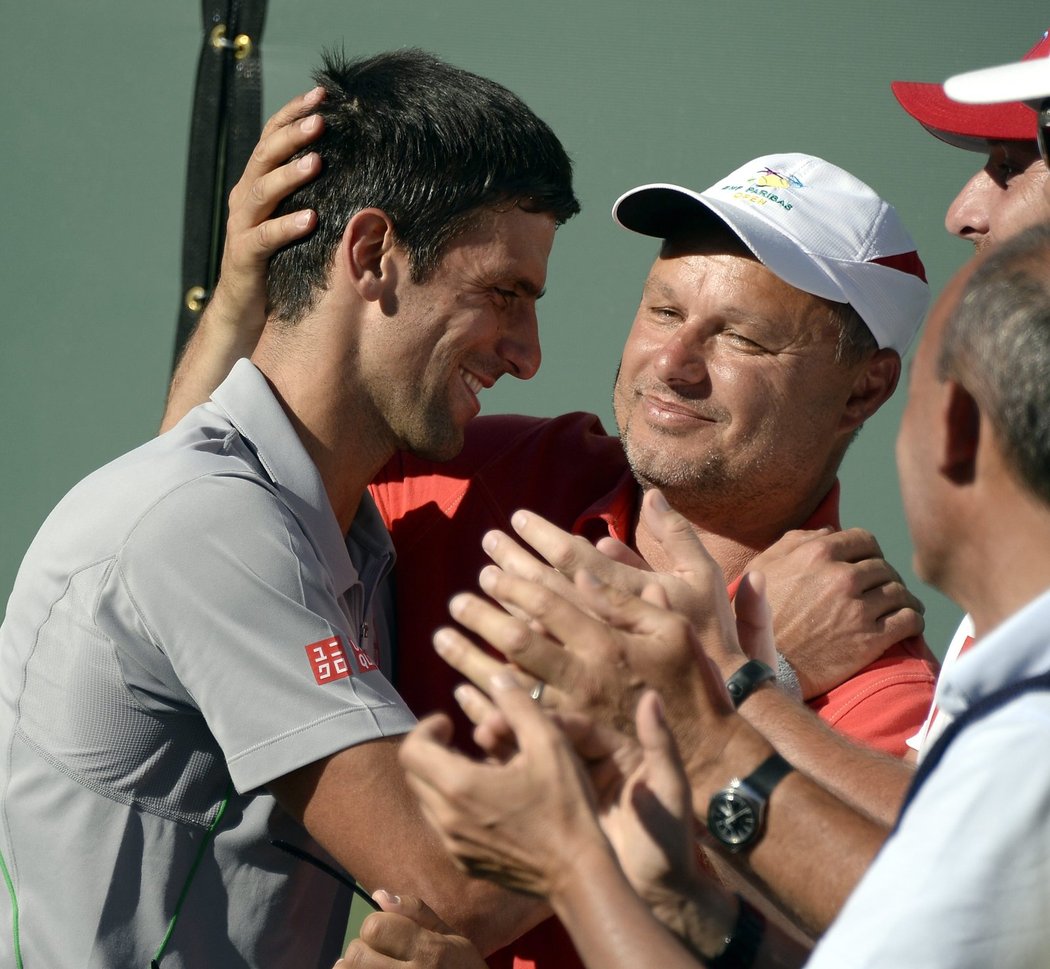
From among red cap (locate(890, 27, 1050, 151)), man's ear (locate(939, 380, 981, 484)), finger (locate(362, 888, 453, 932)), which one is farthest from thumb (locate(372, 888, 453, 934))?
red cap (locate(890, 27, 1050, 151))

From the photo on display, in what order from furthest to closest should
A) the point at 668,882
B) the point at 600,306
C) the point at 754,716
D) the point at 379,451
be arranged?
the point at 600,306
the point at 379,451
the point at 754,716
the point at 668,882

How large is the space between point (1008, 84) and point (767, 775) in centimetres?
73

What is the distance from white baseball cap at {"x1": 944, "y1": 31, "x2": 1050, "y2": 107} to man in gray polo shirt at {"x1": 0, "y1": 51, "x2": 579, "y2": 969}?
0.84 m

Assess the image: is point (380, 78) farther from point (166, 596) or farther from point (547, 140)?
point (166, 596)

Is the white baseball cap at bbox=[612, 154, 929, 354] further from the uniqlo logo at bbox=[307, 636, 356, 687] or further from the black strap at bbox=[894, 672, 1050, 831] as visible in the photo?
the black strap at bbox=[894, 672, 1050, 831]

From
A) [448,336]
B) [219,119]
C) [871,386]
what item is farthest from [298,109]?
[871,386]

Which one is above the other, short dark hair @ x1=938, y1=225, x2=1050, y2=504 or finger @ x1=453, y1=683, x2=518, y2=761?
short dark hair @ x1=938, y1=225, x2=1050, y2=504

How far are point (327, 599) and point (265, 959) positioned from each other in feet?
1.58

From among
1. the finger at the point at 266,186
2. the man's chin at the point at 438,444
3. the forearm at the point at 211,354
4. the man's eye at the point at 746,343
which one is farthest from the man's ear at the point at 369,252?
the man's eye at the point at 746,343

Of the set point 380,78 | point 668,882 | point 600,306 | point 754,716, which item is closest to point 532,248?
point 380,78

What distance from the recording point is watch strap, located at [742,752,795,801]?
124 centimetres

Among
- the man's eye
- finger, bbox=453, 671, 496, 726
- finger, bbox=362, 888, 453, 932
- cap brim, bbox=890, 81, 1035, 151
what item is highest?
cap brim, bbox=890, 81, 1035, 151

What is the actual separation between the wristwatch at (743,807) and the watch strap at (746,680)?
203 millimetres

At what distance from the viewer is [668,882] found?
1116 millimetres
